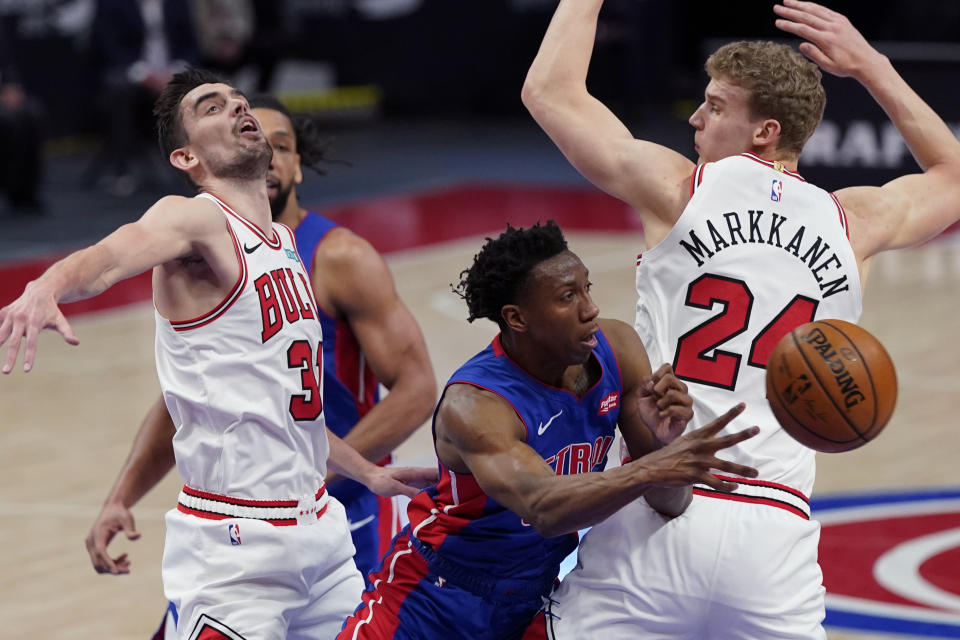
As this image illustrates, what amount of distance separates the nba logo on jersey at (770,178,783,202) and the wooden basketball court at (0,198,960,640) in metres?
2.71

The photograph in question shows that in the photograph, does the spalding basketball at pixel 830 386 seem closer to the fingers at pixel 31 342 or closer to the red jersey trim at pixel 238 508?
the red jersey trim at pixel 238 508

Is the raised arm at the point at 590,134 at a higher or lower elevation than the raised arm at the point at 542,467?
higher

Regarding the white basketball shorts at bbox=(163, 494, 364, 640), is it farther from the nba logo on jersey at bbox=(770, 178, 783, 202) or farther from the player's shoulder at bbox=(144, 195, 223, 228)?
the nba logo on jersey at bbox=(770, 178, 783, 202)

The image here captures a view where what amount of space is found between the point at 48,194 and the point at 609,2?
8521 mm

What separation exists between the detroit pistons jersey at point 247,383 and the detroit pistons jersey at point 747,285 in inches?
39.4

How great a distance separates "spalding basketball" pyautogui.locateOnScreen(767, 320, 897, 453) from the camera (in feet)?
11.6

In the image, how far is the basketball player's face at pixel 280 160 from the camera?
201 inches

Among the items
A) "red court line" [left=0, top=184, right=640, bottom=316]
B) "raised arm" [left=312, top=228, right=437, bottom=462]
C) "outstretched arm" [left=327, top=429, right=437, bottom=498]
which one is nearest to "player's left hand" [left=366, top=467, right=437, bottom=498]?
"outstretched arm" [left=327, top=429, right=437, bottom=498]

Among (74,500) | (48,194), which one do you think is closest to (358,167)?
(48,194)

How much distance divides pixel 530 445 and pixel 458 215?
41.5 ft

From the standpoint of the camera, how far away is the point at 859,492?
7793 mm

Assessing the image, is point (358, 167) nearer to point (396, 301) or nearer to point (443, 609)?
point (396, 301)

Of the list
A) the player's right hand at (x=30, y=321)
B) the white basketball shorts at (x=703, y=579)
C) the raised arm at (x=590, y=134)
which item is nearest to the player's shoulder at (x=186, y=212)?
the player's right hand at (x=30, y=321)

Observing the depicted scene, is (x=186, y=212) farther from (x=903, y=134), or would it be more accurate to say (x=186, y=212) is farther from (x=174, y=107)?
(x=903, y=134)
